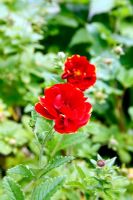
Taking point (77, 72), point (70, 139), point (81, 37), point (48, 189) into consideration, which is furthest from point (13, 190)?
point (81, 37)

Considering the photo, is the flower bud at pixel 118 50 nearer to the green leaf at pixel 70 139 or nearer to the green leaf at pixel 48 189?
the green leaf at pixel 70 139

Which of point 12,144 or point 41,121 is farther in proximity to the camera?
point 12,144

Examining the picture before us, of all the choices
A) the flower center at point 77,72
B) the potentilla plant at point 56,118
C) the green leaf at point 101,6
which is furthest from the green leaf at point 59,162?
the green leaf at point 101,6

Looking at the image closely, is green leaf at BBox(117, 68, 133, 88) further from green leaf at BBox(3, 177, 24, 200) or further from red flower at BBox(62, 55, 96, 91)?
green leaf at BBox(3, 177, 24, 200)

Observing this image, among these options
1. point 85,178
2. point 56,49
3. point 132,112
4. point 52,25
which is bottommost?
point 85,178

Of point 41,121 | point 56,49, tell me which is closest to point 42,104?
point 41,121

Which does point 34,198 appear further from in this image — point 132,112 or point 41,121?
point 132,112
